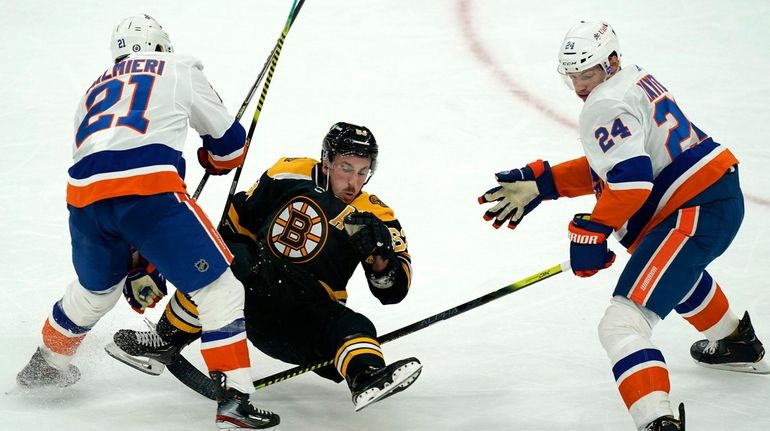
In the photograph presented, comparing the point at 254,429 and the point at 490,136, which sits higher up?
the point at 490,136

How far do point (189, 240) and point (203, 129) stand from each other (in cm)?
48

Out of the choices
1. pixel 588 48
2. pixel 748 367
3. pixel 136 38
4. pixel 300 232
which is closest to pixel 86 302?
pixel 300 232

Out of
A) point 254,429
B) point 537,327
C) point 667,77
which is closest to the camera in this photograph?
point 254,429

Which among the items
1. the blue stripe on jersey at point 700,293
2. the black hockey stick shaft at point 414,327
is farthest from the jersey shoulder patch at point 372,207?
the blue stripe on jersey at point 700,293

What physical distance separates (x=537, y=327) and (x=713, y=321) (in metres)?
0.68

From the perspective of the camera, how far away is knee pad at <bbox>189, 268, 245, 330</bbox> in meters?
3.14

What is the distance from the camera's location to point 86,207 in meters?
3.14

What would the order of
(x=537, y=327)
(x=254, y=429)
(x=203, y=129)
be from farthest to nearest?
(x=537, y=327) < (x=203, y=129) < (x=254, y=429)

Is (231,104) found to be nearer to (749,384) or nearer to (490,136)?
(490,136)

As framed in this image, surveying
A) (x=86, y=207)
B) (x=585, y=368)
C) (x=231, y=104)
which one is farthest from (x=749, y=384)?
(x=231, y=104)

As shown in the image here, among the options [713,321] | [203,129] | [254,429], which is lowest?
[254,429]

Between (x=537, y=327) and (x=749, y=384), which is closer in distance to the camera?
(x=749, y=384)

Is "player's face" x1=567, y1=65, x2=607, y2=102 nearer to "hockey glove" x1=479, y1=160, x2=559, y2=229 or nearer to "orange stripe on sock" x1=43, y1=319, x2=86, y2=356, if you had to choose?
"hockey glove" x1=479, y1=160, x2=559, y2=229

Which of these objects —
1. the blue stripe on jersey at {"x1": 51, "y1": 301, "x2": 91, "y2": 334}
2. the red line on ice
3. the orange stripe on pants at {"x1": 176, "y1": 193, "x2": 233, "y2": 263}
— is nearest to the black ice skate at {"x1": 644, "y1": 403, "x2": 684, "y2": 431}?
the orange stripe on pants at {"x1": 176, "y1": 193, "x2": 233, "y2": 263}
